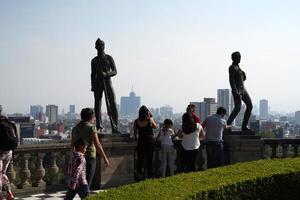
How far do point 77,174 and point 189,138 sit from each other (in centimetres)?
395

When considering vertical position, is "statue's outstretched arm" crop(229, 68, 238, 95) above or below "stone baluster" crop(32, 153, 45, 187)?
above

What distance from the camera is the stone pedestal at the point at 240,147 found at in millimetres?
14242

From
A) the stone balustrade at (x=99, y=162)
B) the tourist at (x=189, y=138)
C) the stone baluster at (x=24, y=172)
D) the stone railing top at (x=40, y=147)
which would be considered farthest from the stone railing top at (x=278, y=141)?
the stone baluster at (x=24, y=172)

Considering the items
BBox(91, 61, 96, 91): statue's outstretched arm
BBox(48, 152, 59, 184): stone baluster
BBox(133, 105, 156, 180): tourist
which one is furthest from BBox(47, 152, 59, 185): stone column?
BBox(133, 105, 156, 180): tourist

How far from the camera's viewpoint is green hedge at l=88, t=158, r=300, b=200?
6.90 meters

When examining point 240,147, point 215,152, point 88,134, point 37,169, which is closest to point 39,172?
point 37,169

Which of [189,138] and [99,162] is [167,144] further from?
[99,162]

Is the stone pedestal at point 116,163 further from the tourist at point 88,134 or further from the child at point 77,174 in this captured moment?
the child at point 77,174

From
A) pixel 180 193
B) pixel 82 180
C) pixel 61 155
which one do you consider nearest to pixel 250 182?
pixel 180 193

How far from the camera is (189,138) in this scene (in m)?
12.0

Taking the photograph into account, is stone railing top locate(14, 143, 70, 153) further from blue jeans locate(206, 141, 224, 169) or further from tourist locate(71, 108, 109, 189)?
blue jeans locate(206, 141, 224, 169)

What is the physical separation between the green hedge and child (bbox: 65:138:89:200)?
155 centimetres

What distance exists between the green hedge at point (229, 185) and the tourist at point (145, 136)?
2848 mm

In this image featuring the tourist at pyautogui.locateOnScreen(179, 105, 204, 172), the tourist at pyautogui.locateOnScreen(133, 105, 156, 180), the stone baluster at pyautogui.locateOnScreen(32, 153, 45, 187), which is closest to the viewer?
the tourist at pyautogui.locateOnScreen(133, 105, 156, 180)
